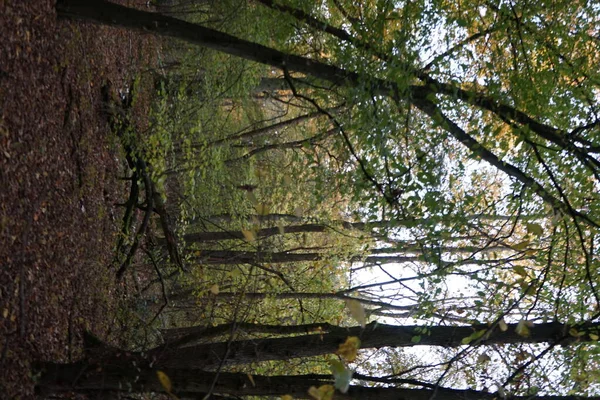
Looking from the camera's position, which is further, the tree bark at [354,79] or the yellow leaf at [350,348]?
the tree bark at [354,79]

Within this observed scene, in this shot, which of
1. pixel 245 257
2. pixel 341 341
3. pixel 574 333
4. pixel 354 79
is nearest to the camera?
pixel 574 333

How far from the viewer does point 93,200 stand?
778 cm

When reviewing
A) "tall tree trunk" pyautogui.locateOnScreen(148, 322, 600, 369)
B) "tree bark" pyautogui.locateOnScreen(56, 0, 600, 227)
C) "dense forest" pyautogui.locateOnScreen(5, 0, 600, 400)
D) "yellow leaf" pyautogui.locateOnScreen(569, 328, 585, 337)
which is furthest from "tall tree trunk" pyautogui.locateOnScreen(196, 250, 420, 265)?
→ "yellow leaf" pyautogui.locateOnScreen(569, 328, 585, 337)

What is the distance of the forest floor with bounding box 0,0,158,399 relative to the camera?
504 centimetres

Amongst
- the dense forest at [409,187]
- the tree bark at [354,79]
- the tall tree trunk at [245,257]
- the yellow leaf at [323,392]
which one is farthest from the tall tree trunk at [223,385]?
the tall tree trunk at [245,257]

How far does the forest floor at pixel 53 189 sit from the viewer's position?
5039 millimetres

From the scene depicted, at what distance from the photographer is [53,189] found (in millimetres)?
6266

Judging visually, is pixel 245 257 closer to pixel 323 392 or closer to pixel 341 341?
pixel 341 341

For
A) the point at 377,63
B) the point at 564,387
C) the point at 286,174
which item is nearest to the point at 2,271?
the point at 377,63

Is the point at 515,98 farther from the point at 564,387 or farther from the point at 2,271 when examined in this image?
the point at 2,271

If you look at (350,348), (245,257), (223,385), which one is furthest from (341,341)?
(245,257)

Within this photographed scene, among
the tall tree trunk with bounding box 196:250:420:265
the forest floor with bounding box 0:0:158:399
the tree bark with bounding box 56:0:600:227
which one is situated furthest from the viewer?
the tall tree trunk with bounding box 196:250:420:265

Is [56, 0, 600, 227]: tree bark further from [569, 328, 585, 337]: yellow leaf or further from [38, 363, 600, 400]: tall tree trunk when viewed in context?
[38, 363, 600, 400]: tall tree trunk

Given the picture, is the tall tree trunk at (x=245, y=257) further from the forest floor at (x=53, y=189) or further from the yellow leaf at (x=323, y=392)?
the yellow leaf at (x=323, y=392)
